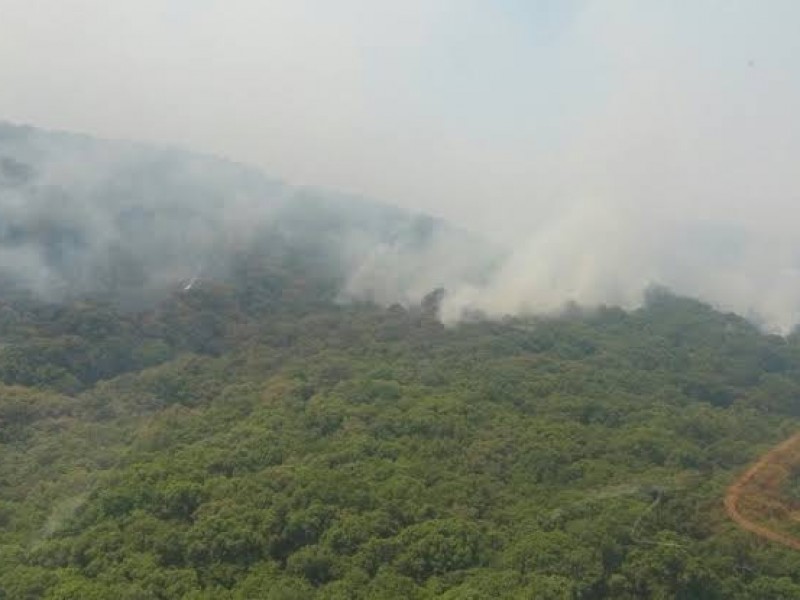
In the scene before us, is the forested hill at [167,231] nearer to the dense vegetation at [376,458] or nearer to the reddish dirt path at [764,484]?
the dense vegetation at [376,458]

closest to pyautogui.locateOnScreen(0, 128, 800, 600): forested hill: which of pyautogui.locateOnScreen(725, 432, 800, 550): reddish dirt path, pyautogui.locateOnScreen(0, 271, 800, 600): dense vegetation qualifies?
pyautogui.locateOnScreen(0, 271, 800, 600): dense vegetation

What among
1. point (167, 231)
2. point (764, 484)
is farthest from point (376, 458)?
point (167, 231)

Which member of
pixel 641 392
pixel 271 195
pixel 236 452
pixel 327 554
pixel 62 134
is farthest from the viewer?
pixel 271 195

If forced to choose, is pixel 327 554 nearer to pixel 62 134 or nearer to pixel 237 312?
pixel 237 312

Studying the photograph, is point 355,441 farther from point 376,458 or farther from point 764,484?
point 764,484

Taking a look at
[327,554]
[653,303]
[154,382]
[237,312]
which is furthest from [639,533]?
[653,303]
